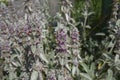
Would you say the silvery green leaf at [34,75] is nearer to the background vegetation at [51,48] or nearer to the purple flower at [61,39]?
the background vegetation at [51,48]

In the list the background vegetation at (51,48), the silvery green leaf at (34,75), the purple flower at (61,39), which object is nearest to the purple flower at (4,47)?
the background vegetation at (51,48)

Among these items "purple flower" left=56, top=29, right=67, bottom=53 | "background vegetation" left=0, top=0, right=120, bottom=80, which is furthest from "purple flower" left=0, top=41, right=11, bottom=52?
"purple flower" left=56, top=29, right=67, bottom=53

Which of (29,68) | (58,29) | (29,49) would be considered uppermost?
(58,29)

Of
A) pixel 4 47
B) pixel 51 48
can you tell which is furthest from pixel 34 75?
pixel 51 48

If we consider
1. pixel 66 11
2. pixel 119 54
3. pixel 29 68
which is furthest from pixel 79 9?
pixel 29 68

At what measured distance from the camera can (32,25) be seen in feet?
7.16

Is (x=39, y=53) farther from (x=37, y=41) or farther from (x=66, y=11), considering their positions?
(x=66, y=11)

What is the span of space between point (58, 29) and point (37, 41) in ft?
0.62

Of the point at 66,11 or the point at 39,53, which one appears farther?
the point at 66,11

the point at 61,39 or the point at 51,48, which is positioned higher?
the point at 61,39

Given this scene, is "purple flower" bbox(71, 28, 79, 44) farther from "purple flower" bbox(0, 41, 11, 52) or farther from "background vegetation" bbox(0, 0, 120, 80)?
"purple flower" bbox(0, 41, 11, 52)

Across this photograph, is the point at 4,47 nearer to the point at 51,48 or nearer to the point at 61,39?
the point at 61,39

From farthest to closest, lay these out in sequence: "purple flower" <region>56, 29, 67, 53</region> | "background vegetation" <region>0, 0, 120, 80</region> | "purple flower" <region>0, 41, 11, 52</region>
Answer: "purple flower" <region>0, 41, 11, 52</region> < "background vegetation" <region>0, 0, 120, 80</region> < "purple flower" <region>56, 29, 67, 53</region>

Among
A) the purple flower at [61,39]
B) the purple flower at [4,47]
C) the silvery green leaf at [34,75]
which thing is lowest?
the silvery green leaf at [34,75]
